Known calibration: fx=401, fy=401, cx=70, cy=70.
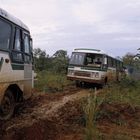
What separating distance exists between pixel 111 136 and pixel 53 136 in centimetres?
121

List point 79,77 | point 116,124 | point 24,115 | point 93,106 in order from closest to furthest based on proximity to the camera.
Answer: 1. point 93,106
2. point 116,124
3. point 24,115
4. point 79,77

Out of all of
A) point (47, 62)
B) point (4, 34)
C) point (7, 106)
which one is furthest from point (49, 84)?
point (47, 62)

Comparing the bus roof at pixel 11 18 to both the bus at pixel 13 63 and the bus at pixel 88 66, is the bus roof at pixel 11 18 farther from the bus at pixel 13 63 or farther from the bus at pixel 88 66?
the bus at pixel 88 66

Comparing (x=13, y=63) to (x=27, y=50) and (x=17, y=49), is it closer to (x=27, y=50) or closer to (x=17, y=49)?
(x=17, y=49)

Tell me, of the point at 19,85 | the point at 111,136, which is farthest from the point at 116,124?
the point at 19,85

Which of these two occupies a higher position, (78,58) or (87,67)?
(78,58)

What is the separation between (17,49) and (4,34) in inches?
40.9

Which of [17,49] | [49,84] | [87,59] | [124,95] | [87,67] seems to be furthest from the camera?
[49,84]

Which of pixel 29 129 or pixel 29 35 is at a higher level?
pixel 29 35

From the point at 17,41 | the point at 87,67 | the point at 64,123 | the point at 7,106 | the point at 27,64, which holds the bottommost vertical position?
the point at 64,123

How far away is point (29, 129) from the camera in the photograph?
8.20 m

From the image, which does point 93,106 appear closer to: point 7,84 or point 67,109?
point 7,84

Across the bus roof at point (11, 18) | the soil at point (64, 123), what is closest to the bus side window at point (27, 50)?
the bus roof at point (11, 18)

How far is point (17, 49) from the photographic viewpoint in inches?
411
